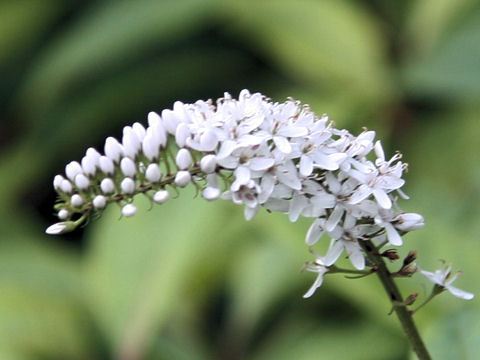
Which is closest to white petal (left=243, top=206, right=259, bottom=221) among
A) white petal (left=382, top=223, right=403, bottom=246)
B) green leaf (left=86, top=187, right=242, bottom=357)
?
white petal (left=382, top=223, right=403, bottom=246)

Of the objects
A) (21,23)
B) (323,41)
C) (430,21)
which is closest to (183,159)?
(323,41)

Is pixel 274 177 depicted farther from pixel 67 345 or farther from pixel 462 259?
pixel 67 345

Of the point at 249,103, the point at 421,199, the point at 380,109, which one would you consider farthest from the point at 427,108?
the point at 249,103

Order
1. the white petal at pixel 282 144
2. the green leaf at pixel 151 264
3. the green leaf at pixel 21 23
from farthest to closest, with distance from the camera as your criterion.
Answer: the green leaf at pixel 21 23, the green leaf at pixel 151 264, the white petal at pixel 282 144

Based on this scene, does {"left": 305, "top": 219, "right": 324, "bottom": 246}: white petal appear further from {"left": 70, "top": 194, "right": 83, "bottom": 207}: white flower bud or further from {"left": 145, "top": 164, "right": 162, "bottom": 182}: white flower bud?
{"left": 70, "top": 194, "right": 83, "bottom": 207}: white flower bud

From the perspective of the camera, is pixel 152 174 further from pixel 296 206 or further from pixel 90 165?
pixel 296 206

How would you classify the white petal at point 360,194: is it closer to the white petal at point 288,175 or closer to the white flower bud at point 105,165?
the white petal at point 288,175

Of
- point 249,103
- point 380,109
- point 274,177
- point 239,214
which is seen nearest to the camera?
point 274,177

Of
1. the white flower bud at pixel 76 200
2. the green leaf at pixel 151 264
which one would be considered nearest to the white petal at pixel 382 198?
the white flower bud at pixel 76 200
